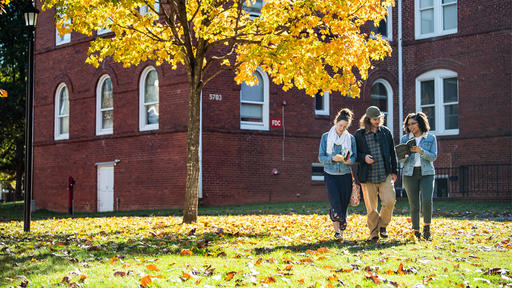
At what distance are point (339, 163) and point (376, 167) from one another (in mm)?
549

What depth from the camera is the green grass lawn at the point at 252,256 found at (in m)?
6.38

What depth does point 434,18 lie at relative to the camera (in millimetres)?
23594

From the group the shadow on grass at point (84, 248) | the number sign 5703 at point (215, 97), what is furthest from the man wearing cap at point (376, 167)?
the number sign 5703 at point (215, 97)

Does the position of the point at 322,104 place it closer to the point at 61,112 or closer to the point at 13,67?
the point at 61,112

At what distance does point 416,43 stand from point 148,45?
13.6 metres

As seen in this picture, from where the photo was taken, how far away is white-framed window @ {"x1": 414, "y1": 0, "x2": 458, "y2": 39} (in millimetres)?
23188

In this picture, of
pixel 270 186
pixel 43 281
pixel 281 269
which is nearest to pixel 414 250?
pixel 281 269

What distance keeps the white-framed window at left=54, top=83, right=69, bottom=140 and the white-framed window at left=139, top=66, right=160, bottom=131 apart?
448 centimetres

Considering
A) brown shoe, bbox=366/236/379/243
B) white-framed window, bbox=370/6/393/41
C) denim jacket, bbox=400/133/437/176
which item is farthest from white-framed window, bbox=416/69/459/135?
brown shoe, bbox=366/236/379/243

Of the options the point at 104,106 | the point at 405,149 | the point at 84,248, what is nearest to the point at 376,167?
the point at 405,149

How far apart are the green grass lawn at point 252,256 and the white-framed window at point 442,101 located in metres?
10.7

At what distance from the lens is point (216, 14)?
41.6 ft

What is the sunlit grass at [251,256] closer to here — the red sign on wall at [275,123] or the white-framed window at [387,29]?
the red sign on wall at [275,123]

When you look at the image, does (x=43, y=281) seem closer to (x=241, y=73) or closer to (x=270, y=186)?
(x=241, y=73)
